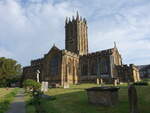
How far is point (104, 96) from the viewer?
16766mm

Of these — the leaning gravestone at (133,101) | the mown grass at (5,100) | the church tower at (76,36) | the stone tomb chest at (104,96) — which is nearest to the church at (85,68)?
the church tower at (76,36)

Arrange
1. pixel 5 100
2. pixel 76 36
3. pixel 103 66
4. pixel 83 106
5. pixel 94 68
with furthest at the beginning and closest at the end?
pixel 76 36 → pixel 94 68 → pixel 103 66 → pixel 5 100 → pixel 83 106

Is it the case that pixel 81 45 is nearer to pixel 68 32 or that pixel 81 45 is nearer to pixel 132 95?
pixel 68 32

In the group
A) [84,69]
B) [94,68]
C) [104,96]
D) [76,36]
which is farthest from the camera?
[76,36]

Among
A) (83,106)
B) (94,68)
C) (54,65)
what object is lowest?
(83,106)

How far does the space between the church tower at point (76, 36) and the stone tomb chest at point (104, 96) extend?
59804 millimetres

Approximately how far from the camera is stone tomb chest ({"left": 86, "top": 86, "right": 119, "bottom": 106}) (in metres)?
16.5

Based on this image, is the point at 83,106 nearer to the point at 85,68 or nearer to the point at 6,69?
the point at 85,68

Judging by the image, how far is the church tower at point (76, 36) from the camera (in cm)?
7950

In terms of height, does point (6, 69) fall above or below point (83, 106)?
above

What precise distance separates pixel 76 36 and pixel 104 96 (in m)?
64.8

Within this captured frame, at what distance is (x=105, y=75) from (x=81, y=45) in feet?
77.8

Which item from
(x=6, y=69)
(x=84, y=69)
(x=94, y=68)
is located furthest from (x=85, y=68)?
(x=6, y=69)

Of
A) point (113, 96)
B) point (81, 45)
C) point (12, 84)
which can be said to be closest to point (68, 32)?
point (81, 45)
